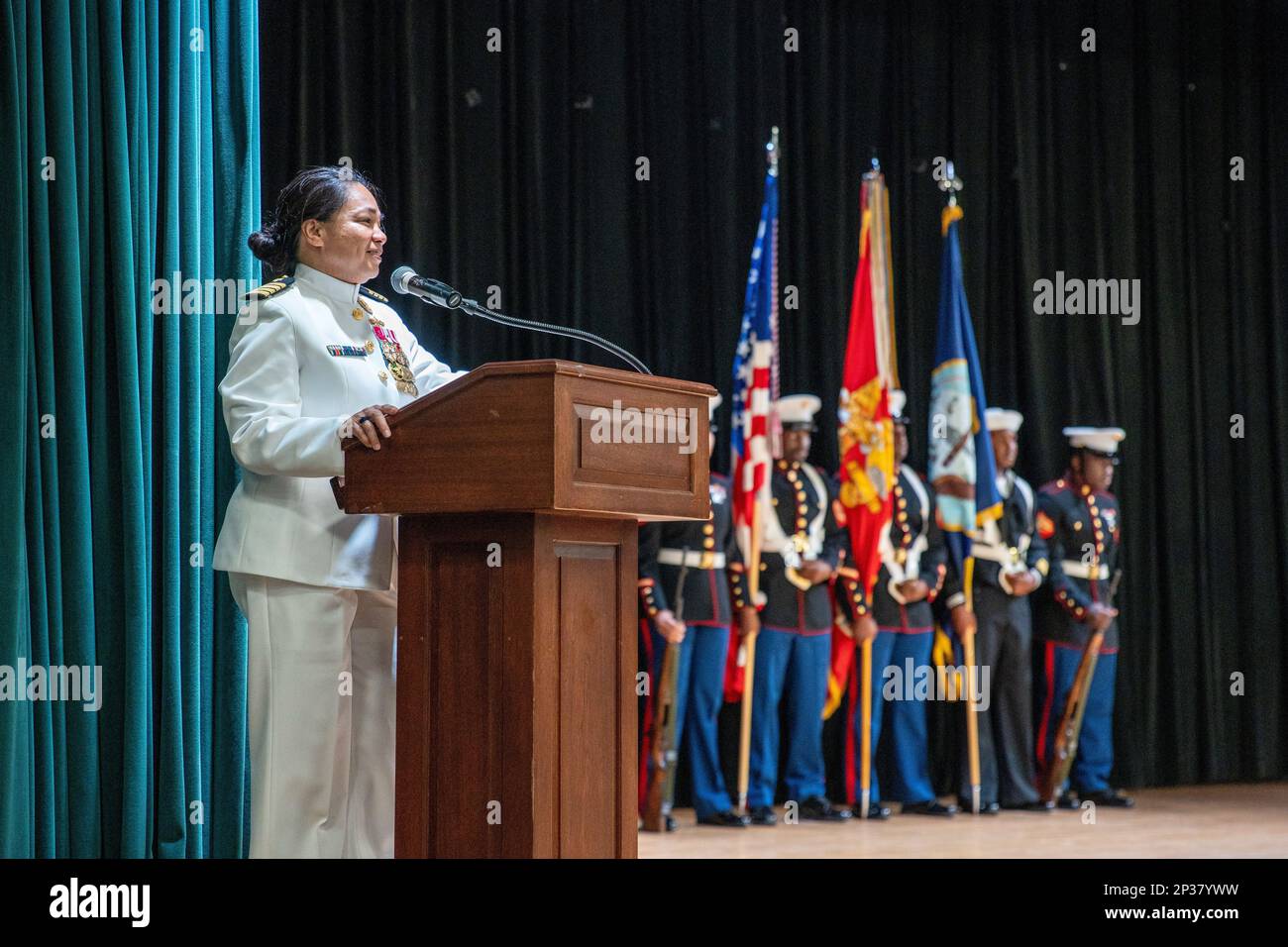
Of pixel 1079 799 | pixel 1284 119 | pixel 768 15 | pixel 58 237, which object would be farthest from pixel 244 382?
pixel 1284 119

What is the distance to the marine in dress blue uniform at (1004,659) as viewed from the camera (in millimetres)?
5469

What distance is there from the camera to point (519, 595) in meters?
2.15

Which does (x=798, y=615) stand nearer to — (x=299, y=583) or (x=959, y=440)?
(x=959, y=440)

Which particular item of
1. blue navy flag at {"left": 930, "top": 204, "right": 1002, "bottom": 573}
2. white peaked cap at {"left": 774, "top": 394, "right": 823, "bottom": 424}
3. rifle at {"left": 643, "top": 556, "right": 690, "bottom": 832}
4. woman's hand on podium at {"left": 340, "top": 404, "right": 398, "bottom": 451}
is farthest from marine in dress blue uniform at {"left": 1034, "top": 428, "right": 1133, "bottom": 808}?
woman's hand on podium at {"left": 340, "top": 404, "right": 398, "bottom": 451}

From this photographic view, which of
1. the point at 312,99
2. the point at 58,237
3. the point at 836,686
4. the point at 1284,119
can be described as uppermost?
the point at 1284,119

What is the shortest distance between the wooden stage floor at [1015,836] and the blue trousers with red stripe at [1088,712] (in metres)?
0.19

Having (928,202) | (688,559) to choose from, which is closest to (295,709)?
(688,559)

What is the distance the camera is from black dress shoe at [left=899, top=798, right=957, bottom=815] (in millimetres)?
5316

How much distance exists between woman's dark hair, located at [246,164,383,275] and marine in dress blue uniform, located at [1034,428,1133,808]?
150 inches

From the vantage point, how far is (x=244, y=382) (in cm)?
240

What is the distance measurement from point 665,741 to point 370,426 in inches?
112

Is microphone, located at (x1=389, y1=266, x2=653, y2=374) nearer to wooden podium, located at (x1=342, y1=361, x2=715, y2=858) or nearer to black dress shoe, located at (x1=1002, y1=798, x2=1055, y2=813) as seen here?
wooden podium, located at (x1=342, y1=361, x2=715, y2=858)

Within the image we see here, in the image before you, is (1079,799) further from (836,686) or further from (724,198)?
(724,198)

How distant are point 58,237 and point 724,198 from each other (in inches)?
113
